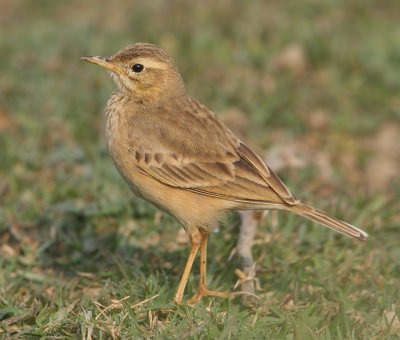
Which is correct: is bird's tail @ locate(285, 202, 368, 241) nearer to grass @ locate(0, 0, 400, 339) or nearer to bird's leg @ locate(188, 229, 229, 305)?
grass @ locate(0, 0, 400, 339)

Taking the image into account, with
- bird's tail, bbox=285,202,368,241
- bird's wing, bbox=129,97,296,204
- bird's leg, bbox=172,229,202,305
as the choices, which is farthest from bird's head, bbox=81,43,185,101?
bird's tail, bbox=285,202,368,241

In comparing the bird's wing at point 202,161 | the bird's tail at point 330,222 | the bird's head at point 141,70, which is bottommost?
the bird's tail at point 330,222

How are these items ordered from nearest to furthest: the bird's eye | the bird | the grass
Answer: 1. the grass
2. the bird
3. the bird's eye

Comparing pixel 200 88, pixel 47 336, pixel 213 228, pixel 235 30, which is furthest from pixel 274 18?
pixel 47 336

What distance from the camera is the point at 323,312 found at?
5.18 meters

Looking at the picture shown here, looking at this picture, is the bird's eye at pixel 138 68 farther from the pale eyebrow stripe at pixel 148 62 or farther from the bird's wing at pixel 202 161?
the bird's wing at pixel 202 161

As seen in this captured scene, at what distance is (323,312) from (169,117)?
1.97 m

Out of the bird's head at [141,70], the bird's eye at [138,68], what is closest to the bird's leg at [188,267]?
the bird's head at [141,70]

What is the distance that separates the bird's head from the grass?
1317mm

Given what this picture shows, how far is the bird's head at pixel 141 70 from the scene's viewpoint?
18.7 feet

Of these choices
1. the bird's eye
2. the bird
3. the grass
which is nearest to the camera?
the grass

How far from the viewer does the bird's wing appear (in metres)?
5.17

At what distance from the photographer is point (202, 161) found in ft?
17.4

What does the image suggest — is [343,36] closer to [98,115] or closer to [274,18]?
[274,18]
